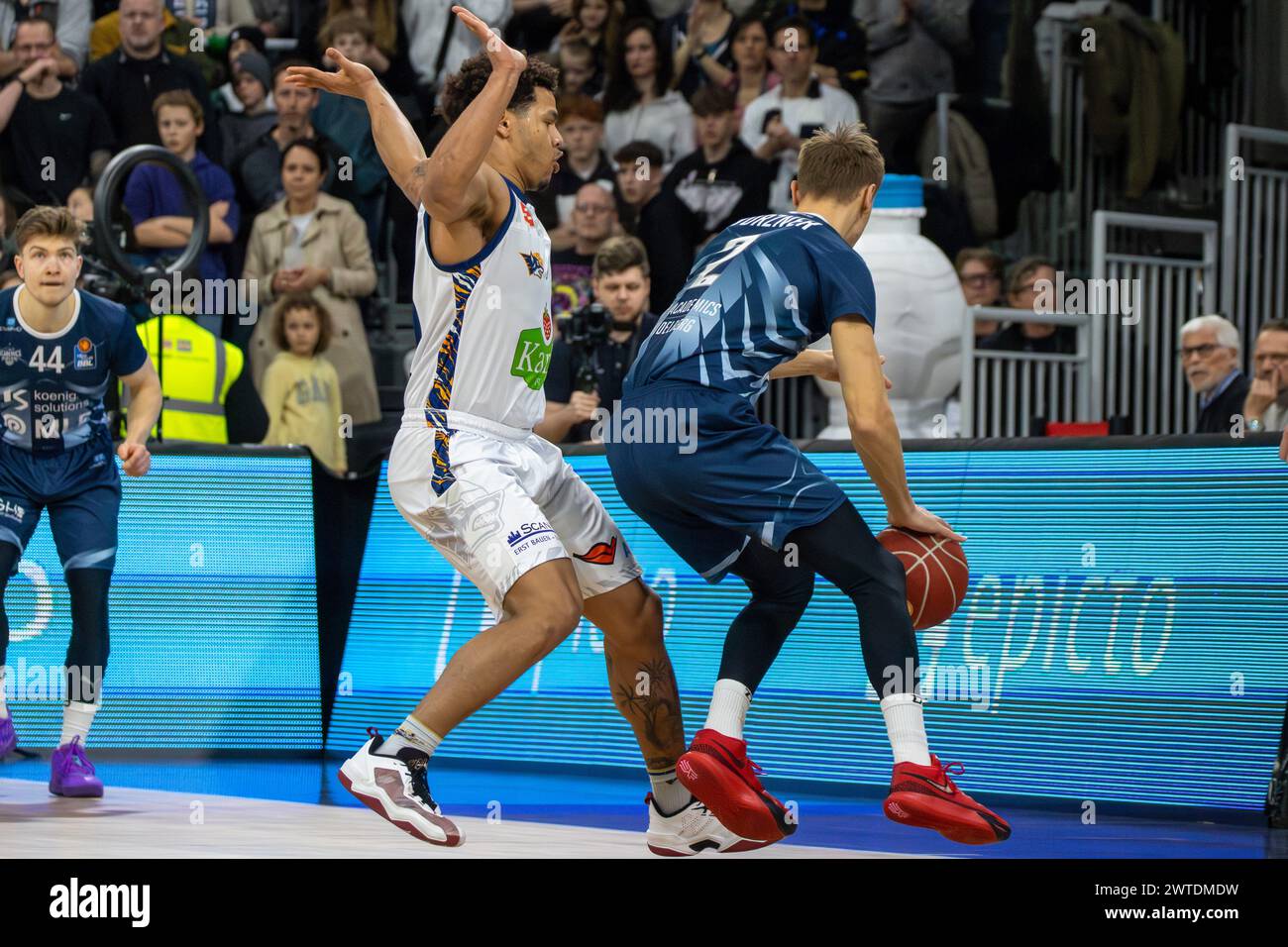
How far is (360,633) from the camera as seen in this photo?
8844mm

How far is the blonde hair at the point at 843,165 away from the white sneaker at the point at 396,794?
2054 mm

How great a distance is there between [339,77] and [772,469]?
1.70 m

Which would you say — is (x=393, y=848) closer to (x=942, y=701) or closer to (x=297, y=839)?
(x=297, y=839)

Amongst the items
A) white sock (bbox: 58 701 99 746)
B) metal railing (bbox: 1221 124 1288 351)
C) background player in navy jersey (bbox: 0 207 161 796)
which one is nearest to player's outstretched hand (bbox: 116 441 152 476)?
background player in navy jersey (bbox: 0 207 161 796)

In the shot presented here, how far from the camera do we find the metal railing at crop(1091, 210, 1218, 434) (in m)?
10.3

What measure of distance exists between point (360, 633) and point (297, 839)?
125 inches

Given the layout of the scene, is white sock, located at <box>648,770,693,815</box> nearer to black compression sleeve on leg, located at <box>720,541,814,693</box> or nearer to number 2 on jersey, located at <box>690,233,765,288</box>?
black compression sleeve on leg, located at <box>720,541,814,693</box>

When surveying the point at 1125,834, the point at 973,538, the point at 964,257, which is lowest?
the point at 1125,834

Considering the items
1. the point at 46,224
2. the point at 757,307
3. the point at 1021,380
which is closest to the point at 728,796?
the point at 757,307

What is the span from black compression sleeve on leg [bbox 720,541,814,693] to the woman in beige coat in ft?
19.4

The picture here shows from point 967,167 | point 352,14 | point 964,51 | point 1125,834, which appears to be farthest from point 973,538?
point 352,14

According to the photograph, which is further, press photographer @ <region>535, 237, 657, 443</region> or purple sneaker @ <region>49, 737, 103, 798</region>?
press photographer @ <region>535, 237, 657, 443</region>

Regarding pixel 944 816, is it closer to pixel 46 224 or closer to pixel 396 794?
pixel 396 794

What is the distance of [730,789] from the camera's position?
16.2 ft
